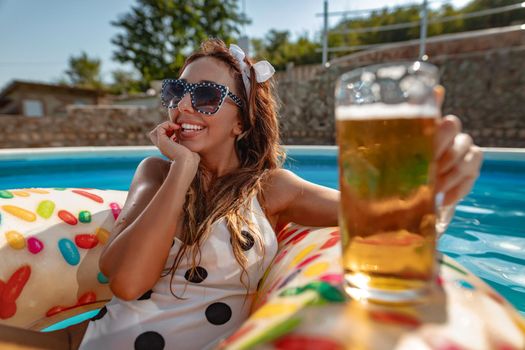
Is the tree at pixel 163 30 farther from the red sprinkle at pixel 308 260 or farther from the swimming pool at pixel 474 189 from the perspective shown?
the red sprinkle at pixel 308 260

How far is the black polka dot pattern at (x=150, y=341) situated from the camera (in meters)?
1.27

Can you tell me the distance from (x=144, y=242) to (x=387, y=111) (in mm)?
948

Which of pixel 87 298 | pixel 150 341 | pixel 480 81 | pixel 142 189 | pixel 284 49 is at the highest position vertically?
pixel 284 49

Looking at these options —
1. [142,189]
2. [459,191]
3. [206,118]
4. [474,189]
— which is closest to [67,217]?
[142,189]

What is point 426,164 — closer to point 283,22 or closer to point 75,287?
point 75,287

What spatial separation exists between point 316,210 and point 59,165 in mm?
6871

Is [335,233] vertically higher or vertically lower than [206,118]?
lower

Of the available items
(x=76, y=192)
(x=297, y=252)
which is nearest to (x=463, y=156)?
(x=297, y=252)

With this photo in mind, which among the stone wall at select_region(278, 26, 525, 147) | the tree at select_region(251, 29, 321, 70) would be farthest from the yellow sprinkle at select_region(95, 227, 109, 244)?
the tree at select_region(251, 29, 321, 70)

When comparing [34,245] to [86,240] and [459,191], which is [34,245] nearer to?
[86,240]

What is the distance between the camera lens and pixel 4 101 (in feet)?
84.4

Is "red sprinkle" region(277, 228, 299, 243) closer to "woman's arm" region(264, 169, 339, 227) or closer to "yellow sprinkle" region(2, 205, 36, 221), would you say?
"woman's arm" region(264, 169, 339, 227)

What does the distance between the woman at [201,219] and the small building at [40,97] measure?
25.5m

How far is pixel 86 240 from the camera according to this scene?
1.83 meters
